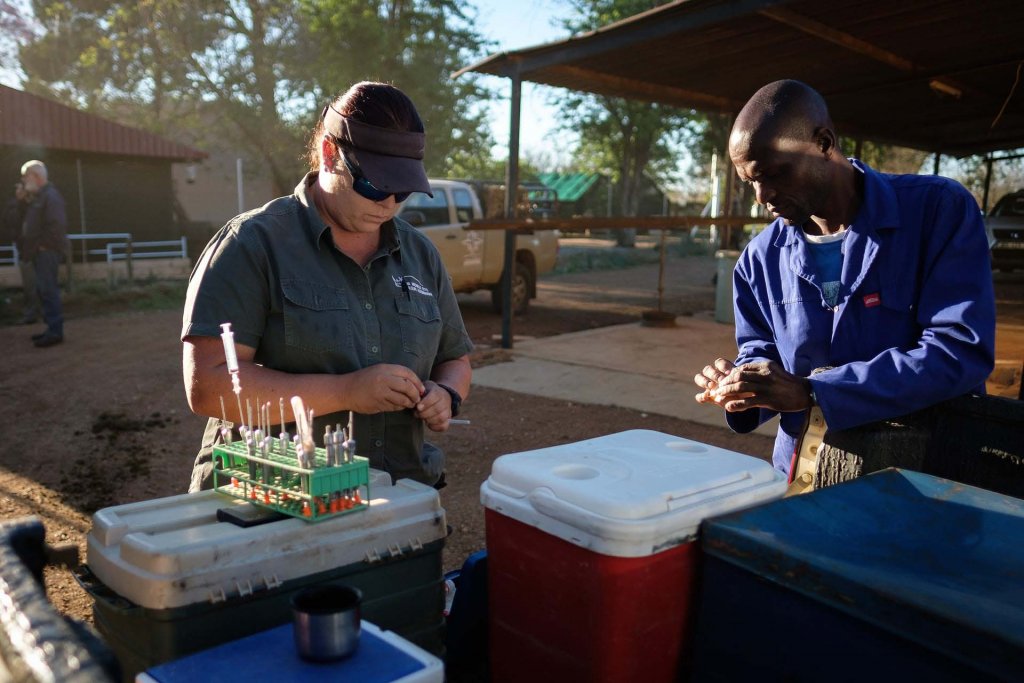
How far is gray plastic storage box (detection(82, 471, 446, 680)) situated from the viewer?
137 centimetres

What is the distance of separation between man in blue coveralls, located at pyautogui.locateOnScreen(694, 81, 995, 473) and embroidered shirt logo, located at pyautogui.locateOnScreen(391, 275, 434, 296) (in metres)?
0.83

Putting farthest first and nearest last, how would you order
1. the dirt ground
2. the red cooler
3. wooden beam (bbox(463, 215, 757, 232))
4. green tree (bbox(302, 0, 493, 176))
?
1. green tree (bbox(302, 0, 493, 176))
2. wooden beam (bbox(463, 215, 757, 232))
3. the dirt ground
4. the red cooler

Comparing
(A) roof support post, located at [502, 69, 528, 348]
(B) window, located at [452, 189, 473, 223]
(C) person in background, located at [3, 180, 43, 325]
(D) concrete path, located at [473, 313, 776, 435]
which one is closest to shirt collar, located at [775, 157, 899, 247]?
(D) concrete path, located at [473, 313, 776, 435]

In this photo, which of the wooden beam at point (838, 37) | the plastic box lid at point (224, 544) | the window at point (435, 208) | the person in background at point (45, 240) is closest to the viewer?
the plastic box lid at point (224, 544)

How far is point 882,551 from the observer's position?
1410 mm

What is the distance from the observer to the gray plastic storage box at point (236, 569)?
1.37m

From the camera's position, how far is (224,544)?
4.63 feet

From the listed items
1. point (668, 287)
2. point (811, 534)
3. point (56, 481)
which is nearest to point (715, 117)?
point (668, 287)

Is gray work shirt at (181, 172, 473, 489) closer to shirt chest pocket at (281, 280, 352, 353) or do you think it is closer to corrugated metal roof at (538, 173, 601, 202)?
shirt chest pocket at (281, 280, 352, 353)

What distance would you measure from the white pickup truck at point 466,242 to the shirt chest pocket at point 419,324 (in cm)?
873

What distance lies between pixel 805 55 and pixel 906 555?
8.42m

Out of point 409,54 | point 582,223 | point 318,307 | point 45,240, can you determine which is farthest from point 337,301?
point 409,54

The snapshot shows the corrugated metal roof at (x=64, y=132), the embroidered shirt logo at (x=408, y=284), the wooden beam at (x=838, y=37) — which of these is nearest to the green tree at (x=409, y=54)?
the corrugated metal roof at (x=64, y=132)

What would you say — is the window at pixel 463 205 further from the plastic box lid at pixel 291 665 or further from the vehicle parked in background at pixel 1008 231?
the vehicle parked in background at pixel 1008 231
